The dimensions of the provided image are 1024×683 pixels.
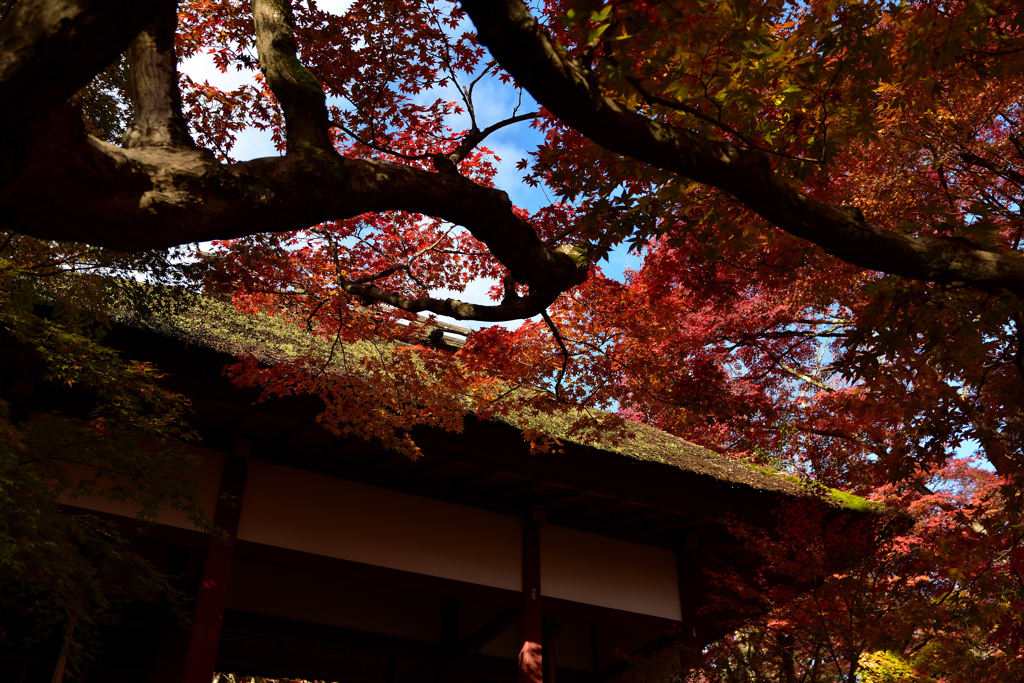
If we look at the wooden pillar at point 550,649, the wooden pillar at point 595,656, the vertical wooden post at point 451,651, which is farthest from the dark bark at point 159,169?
the wooden pillar at point 595,656

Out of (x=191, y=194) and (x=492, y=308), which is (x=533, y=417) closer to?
(x=492, y=308)

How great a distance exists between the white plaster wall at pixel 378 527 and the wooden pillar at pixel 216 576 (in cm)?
19

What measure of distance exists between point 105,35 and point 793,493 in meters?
8.37

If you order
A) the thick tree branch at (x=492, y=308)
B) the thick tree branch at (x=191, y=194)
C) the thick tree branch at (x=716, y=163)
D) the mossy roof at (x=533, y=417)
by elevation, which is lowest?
the thick tree branch at (x=191, y=194)

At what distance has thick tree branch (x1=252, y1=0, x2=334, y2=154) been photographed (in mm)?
2715

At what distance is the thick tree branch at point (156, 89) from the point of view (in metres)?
2.38

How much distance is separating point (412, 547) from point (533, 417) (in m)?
1.85

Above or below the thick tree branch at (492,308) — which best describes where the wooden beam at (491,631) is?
below

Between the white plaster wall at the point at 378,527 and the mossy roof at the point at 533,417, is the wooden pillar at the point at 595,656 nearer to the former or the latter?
the white plaster wall at the point at 378,527

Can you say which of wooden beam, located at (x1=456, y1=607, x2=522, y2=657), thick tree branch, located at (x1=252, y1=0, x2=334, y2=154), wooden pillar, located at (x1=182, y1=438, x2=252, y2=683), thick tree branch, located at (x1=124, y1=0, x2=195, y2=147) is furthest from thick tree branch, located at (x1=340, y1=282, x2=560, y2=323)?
wooden beam, located at (x1=456, y1=607, x2=522, y2=657)

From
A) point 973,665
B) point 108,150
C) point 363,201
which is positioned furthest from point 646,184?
point 973,665

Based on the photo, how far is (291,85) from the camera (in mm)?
2904

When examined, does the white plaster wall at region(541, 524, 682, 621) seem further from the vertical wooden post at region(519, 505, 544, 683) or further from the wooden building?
the vertical wooden post at region(519, 505, 544, 683)

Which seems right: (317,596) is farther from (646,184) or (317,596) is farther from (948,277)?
(948,277)
